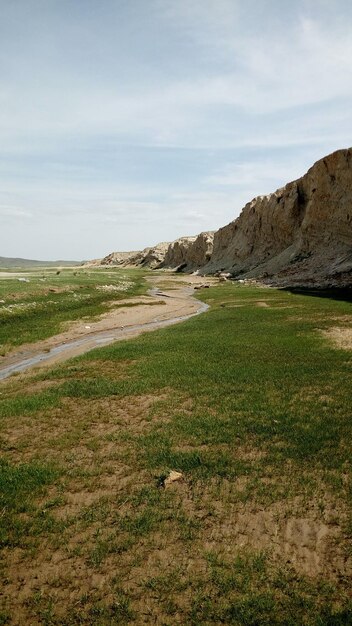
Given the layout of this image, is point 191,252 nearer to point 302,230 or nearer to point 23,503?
point 302,230

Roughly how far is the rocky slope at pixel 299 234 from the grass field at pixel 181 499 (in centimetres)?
4905

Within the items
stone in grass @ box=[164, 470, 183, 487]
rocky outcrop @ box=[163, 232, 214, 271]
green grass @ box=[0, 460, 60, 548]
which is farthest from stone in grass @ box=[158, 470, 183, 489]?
rocky outcrop @ box=[163, 232, 214, 271]

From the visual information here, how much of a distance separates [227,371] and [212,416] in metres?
5.40

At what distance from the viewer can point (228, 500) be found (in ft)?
32.2

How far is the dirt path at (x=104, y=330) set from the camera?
89.9 ft

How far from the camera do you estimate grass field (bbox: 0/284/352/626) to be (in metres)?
7.18

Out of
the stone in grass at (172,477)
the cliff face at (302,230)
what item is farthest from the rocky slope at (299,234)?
the stone in grass at (172,477)

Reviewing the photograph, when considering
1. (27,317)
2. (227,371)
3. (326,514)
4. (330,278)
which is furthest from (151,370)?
(330,278)

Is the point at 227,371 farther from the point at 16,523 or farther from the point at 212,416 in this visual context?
the point at 16,523

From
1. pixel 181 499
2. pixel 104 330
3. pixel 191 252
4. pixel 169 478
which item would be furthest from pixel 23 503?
pixel 191 252

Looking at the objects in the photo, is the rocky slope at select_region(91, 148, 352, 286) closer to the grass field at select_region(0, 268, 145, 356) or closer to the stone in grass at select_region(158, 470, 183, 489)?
the grass field at select_region(0, 268, 145, 356)

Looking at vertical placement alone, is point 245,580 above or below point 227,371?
below

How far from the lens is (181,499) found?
9.88 m

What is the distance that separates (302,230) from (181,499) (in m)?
82.3
